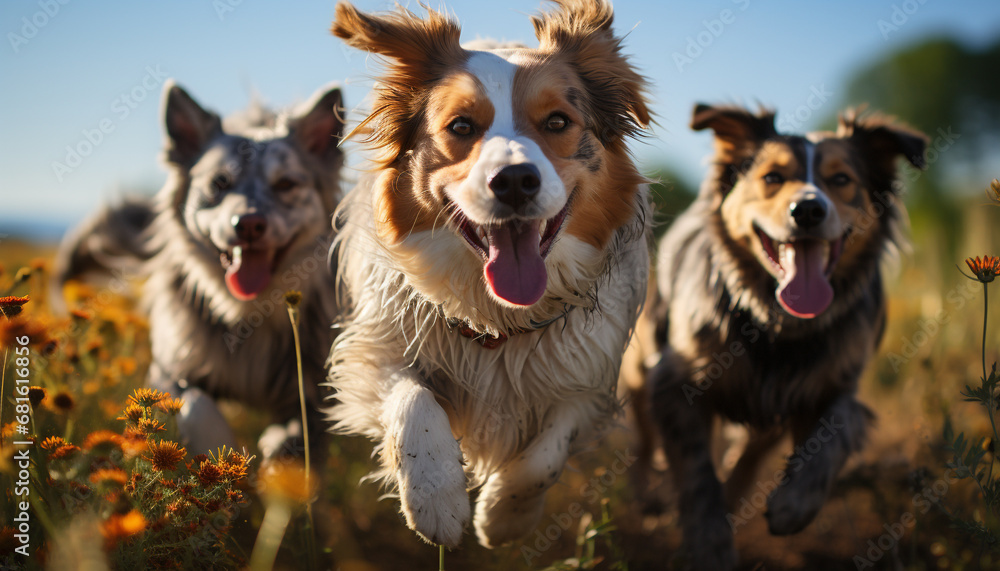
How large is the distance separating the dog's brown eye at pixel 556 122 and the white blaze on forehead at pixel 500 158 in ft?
0.51

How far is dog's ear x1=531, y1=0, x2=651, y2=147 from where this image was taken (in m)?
2.96

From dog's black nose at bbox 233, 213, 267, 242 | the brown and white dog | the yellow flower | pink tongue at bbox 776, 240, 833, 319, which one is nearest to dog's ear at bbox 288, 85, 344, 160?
dog's black nose at bbox 233, 213, 267, 242

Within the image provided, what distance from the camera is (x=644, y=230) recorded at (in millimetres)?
3229

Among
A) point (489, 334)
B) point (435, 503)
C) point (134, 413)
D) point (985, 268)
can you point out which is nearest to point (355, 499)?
point (489, 334)

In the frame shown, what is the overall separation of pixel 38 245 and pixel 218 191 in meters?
6.91

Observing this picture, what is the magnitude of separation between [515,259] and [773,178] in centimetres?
180

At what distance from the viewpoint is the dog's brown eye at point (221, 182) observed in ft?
12.3

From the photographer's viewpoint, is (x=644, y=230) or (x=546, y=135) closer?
(x=546, y=135)

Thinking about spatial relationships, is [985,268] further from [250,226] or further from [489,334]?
[250,226]

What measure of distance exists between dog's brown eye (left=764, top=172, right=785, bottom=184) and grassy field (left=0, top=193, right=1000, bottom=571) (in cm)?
133

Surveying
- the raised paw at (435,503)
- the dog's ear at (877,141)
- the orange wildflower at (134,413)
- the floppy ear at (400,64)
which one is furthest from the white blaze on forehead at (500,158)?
the dog's ear at (877,141)

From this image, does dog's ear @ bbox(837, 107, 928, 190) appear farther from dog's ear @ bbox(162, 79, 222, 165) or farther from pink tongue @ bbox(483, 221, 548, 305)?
dog's ear @ bbox(162, 79, 222, 165)

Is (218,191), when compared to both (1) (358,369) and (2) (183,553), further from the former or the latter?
(2) (183,553)

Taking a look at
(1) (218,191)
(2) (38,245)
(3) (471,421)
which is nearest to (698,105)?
(3) (471,421)
